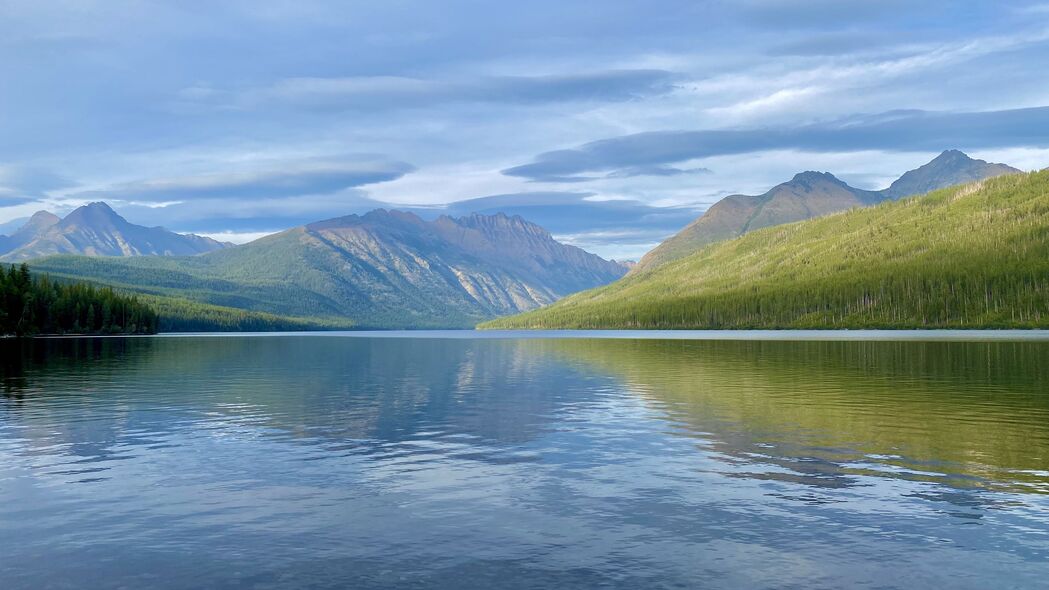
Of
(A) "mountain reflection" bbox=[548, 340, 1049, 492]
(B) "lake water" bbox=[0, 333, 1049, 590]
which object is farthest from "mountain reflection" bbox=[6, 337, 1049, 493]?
(B) "lake water" bbox=[0, 333, 1049, 590]

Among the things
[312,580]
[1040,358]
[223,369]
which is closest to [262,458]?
[312,580]

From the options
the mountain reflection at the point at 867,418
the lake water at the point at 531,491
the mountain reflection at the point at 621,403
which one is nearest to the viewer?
the lake water at the point at 531,491

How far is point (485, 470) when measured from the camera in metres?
34.1

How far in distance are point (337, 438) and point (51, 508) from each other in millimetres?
17171

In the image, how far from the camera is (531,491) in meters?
29.8

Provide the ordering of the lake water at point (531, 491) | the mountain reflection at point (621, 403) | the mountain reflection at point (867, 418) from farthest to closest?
the mountain reflection at point (621, 403) → the mountain reflection at point (867, 418) → the lake water at point (531, 491)

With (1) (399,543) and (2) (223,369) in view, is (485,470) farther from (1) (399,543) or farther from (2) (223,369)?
(2) (223,369)

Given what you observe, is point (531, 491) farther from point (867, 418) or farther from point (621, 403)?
point (621, 403)

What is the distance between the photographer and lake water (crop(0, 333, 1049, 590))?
2062cm

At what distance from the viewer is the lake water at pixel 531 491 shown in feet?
67.7

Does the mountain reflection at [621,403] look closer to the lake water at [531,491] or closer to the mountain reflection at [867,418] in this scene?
the mountain reflection at [867,418]

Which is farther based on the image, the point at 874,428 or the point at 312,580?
the point at 874,428

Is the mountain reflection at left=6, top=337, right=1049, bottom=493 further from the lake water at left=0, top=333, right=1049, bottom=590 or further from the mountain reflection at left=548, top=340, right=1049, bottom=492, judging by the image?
the lake water at left=0, top=333, right=1049, bottom=590

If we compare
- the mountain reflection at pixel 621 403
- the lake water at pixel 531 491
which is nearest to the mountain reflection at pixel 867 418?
the mountain reflection at pixel 621 403
